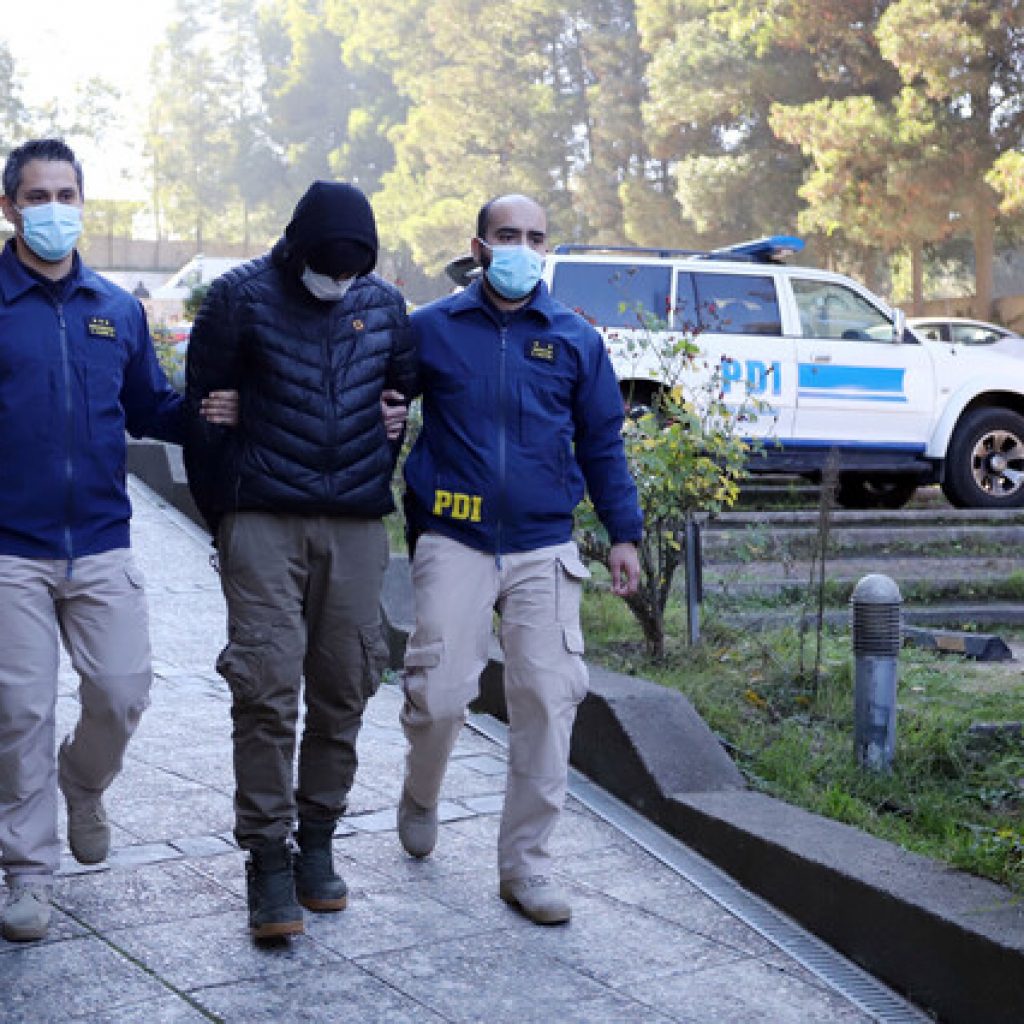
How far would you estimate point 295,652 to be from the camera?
4270mm

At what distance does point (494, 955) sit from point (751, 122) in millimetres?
28325

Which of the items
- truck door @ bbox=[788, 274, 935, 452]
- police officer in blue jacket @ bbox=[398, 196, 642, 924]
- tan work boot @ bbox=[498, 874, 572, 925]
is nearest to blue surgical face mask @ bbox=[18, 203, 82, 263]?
police officer in blue jacket @ bbox=[398, 196, 642, 924]

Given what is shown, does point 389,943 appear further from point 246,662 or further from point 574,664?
point 574,664

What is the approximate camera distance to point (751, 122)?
102 feet

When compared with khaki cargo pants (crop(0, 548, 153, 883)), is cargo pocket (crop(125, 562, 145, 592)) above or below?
above

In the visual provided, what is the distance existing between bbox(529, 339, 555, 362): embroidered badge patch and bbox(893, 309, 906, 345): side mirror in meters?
8.86

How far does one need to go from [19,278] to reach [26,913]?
5.04ft

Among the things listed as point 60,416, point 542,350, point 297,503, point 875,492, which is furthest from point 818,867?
point 875,492

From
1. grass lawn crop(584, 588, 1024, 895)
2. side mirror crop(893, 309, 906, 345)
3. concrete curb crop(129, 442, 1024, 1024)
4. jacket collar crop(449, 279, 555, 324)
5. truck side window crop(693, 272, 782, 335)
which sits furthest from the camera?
side mirror crop(893, 309, 906, 345)

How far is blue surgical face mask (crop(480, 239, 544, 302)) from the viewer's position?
15.0ft

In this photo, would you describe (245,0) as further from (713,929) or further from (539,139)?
(713,929)

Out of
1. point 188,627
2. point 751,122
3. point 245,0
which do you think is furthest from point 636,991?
point 245,0

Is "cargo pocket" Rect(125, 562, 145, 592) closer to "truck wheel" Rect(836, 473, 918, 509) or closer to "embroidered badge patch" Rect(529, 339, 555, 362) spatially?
"embroidered badge patch" Rect(529, 339, 555, 362)

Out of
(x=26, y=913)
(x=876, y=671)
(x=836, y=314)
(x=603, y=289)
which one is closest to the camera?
(x=26, y=913)
